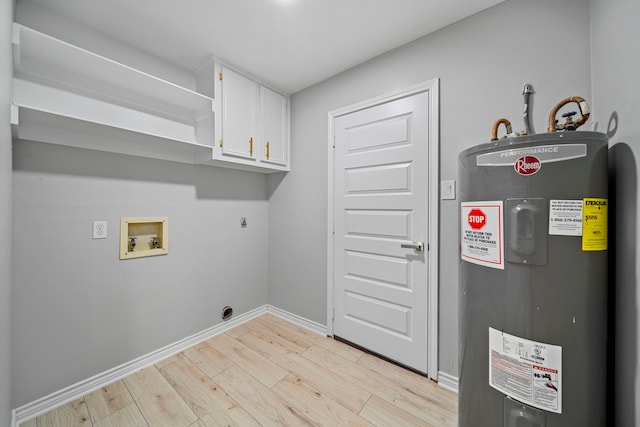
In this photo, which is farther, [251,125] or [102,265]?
[251,125]

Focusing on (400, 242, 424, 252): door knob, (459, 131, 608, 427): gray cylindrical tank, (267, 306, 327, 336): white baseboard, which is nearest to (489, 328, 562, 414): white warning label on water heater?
(459, 131, 608, 427): gray cylindrical tank

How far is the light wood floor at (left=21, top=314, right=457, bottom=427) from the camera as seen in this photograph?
1.39 m

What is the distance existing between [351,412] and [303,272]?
1.25 meters

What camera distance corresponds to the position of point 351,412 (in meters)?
1.43

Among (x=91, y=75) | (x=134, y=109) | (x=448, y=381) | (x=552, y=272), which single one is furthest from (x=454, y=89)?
(x=91, y=75)

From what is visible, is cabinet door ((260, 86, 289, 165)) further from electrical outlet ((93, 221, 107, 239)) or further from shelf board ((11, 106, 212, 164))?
electrical outlet ((93, 221, 107, 239))

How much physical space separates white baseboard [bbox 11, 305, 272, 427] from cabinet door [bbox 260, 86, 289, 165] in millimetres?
1706

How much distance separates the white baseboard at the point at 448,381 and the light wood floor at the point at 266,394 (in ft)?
0.12

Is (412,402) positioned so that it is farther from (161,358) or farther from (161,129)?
(161,129)

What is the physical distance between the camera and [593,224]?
0.81 metres

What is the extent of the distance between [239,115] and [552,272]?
2.28m

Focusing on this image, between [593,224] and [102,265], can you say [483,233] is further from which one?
[102,265]

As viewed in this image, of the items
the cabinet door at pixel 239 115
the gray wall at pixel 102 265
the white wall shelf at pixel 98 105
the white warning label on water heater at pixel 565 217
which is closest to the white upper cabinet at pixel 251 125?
the cabinet door at pixel 239 115

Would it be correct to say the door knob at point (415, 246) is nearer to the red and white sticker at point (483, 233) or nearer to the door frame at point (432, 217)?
the door frame at point (432, 217)
